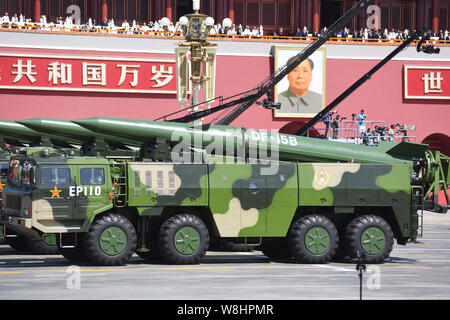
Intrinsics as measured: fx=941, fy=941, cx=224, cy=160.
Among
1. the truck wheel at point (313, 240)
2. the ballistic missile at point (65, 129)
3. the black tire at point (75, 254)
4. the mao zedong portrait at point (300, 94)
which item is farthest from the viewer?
the mao zedong portrait at point (300, 94)

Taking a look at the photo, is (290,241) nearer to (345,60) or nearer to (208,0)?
(345,60)

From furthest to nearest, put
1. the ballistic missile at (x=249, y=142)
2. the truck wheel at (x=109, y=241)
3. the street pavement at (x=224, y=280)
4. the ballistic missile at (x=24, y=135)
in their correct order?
the ballistic missile at (x=24, y=135)
the ballistic missile at (x=249, y=142)
the truck wheel at (x=109, y=241)
the street pavement at (x=224, y=280)

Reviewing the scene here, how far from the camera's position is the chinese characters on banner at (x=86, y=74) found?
4803 cm

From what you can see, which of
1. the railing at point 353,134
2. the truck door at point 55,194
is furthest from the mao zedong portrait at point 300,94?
the truck door at point 55,194

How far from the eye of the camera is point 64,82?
48938mm

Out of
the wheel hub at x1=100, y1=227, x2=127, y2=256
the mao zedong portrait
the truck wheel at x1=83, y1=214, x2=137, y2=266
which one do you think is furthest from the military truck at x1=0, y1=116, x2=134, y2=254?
the mao zedong portrait

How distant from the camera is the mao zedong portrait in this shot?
2036 inches

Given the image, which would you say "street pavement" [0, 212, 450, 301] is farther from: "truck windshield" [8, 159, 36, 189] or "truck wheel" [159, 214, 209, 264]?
"truck windshield" [8, 159, 36, 189]

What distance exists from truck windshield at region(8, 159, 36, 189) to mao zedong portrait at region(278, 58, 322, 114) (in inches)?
1171

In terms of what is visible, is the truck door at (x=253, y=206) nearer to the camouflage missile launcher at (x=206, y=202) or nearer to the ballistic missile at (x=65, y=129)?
the camouflage missile launcher at (x=206, y=202)

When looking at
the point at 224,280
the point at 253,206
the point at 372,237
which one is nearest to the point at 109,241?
the point at 224,280

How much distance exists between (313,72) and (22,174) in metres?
31.5

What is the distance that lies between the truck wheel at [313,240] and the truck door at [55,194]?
5.66 meters

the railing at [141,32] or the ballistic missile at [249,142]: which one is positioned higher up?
the railing at [141,32]
